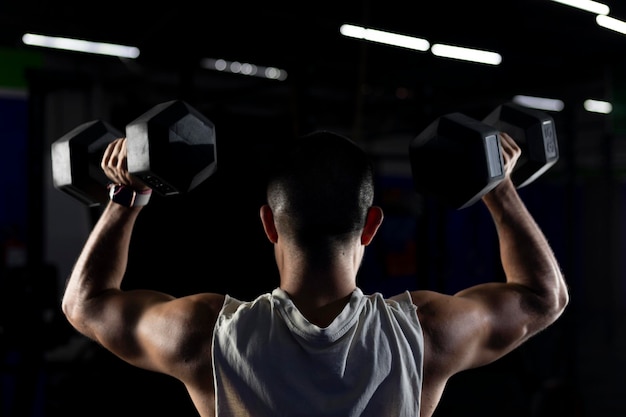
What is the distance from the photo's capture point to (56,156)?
4.02ft

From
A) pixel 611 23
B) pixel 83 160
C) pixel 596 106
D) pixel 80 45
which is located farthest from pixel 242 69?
pixel 83 160

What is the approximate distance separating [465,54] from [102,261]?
14.3 feet

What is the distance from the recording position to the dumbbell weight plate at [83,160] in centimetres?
120

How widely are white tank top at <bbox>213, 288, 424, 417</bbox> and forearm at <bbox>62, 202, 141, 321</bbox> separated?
0.26 m

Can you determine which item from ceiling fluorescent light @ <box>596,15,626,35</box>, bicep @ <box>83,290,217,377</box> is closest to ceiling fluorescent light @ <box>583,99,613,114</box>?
ceiling fluorescent light @ <box>596,15,626,35</box>

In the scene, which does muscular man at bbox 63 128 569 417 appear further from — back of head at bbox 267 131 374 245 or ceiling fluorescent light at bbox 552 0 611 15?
ceiling fluorescent light at bbox 552 0 611 15

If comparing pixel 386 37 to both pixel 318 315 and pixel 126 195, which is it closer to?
pixel 126 195

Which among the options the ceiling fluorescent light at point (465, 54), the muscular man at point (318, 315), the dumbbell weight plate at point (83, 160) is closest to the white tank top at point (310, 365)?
the muscular man at point (318, 315)

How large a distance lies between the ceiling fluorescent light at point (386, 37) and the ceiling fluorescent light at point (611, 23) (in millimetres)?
1174

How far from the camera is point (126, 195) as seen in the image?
3.73ft

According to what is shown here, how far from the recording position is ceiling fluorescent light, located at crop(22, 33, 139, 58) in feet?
17.3

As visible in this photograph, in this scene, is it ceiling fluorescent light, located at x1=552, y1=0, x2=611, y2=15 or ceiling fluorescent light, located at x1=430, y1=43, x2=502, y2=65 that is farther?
Result: ceiling fluorescent light, located at x1=430, y1=43, x2=502, y2=65

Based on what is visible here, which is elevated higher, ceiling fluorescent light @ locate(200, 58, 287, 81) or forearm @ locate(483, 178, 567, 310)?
ceiling fluorescent light @ locate(200, 58, 287, 81)

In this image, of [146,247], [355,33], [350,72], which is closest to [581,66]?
[355,33]
